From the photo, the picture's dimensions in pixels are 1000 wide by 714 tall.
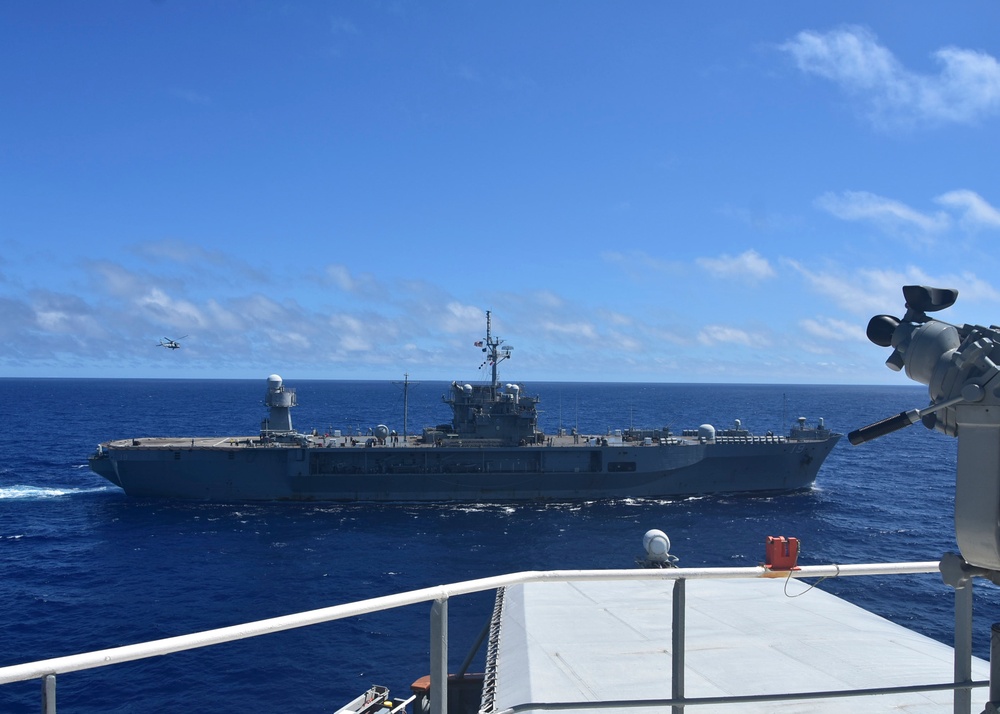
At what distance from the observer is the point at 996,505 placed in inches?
163

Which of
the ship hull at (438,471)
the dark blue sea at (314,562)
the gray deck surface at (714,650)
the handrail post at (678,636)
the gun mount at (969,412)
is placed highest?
the gun mount at (969,412)

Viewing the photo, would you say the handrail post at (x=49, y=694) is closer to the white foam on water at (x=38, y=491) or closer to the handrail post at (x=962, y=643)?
the handrail post at (x=962, y=643)

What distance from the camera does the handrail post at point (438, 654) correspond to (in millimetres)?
4184

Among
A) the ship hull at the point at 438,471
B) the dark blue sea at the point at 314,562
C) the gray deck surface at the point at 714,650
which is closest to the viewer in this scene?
the gray deck surface at the point at 714,650

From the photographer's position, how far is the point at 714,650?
902 centimetres

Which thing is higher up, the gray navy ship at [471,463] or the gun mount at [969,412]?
the gun mount at [969,412]

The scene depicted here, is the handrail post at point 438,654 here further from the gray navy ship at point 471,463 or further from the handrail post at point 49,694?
the gray navy ship at point 471,463

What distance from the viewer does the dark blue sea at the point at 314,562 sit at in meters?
27.9

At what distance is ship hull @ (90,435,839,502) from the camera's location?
195ft

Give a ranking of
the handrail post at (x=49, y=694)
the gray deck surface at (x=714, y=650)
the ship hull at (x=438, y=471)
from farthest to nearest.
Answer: the ship hull at (x=438, y=471) < the gray deck surface at (x=714, y=650) < the handrail post at (x=49, y=694)

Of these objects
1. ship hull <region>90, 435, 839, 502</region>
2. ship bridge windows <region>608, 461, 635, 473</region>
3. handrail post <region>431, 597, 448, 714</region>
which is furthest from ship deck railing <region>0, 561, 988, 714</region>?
ship bridge windows <region>608, 461, 635, 473</region>

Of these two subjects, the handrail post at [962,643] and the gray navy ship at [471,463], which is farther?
the gray navy ship at [471,463]

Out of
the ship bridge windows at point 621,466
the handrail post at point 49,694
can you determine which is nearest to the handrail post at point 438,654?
the handrail post at point 49,694

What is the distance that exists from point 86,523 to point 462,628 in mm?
35243
